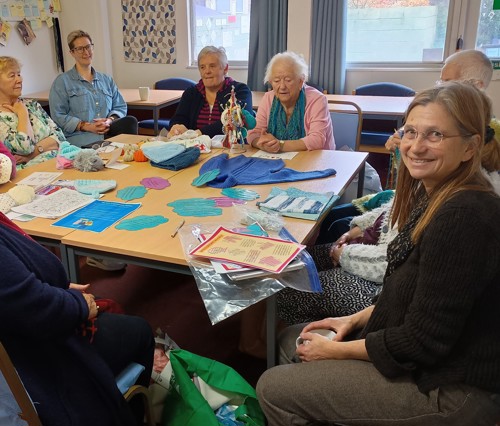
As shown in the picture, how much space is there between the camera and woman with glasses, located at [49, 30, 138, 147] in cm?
363

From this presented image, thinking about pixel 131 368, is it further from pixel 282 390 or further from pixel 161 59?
pixel 161 59

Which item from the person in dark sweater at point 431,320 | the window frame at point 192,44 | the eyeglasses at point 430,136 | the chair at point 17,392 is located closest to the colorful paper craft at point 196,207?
the person in dark sweater at point 431,320

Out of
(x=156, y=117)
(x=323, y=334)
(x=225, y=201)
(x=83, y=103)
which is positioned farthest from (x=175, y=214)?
(x=156, y=117)

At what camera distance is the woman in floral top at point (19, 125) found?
2.80m

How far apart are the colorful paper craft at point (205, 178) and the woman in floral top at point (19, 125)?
115 cm

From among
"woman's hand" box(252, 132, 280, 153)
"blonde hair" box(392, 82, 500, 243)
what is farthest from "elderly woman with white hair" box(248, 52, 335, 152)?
"blonde hair" box(392, 82, 500, 243)

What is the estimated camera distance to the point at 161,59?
223 inches

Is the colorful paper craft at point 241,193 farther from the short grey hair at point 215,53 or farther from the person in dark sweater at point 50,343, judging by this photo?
the short grey hair at point 215,53

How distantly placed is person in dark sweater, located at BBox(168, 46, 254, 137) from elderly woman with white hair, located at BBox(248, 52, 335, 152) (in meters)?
0.30

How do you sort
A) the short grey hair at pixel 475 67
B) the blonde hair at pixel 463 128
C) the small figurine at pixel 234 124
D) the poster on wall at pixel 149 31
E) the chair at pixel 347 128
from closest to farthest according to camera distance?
the blonde hair at pixel 463 128
the short grey hair at pixel 475 67
the small figurine at pixel 234 124
the chair at pixel 347 128
the poster on wall at pixel 149 31

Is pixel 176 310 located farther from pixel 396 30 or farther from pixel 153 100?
pixel 396 30

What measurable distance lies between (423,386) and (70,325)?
85 cm

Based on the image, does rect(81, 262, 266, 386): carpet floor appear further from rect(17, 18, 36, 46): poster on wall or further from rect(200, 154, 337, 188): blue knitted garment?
rect(17, 18, 36, 46): poster on wall

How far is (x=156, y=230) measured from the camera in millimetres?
1705
